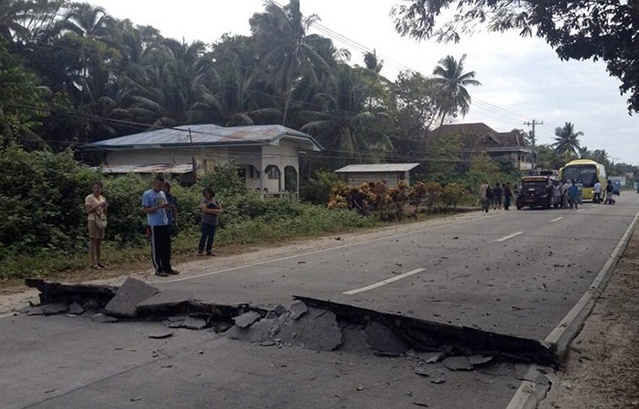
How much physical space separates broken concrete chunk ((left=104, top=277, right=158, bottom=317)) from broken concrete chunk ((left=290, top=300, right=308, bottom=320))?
7.00ft

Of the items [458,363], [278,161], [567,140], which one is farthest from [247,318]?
[567,140]

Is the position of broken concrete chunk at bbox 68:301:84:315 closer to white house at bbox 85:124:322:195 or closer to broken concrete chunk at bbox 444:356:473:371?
broken concrete chunk at bbox 444:356:473:371

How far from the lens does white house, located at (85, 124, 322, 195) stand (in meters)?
33.3

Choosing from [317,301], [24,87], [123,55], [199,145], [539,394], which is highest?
[123,55]

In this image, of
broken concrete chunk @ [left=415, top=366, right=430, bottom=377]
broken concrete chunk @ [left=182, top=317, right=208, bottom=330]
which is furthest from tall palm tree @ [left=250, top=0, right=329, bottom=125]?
broken concrete chunk @ [left=415, top=366, right=430, bottom=377]

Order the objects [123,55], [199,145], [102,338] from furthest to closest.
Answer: [123,55]
[199,145]
[102,338]

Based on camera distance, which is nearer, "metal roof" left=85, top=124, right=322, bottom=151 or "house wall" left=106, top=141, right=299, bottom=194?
"metal roof" left=85, top=124, right=322, bottom=151

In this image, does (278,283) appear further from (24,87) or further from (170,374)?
(24,87)

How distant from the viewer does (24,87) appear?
28.4 metres

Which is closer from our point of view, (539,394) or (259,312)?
(539,394)

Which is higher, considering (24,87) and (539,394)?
(24,87)

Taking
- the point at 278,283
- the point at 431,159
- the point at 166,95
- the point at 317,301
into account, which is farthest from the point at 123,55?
the point at 317,301

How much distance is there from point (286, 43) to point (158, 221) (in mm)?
35668

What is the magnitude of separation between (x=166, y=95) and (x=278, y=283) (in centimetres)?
3704
